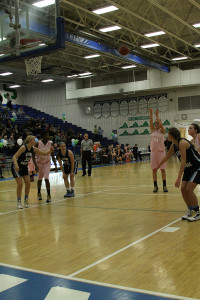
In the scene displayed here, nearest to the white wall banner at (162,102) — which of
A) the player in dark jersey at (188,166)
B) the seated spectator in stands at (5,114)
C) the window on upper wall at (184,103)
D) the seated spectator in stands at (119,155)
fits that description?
the window on upper wall at (184,103)

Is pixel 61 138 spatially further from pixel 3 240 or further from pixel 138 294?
pixel 138 294

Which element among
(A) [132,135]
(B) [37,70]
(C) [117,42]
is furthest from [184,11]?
(A) [132,135]

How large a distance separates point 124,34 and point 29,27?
12939 millimetres

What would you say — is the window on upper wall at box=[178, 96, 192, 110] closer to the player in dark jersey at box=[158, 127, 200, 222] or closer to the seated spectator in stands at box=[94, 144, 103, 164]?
the seated spectator in stands at box=[94, 144, 103, 164]

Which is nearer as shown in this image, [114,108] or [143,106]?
[143,106]

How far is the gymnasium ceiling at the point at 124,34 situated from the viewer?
16422mm

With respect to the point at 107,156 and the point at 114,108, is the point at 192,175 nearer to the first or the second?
the point at 107,156

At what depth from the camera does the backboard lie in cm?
888

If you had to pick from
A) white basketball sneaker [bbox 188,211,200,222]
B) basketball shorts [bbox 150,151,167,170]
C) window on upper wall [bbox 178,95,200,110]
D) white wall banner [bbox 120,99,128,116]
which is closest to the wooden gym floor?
white basketball sneaker [bbox 188,211,200,222]

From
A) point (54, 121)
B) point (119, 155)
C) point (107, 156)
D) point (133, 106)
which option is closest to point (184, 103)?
point (133, 106)

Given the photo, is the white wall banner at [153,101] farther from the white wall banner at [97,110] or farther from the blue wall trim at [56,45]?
the blue wall trim at [56,45]

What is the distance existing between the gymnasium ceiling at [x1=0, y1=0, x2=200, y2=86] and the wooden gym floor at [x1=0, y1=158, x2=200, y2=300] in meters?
7.75

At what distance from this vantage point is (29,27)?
29.5 feet

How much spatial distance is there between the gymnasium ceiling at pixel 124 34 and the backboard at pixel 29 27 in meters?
3.57
